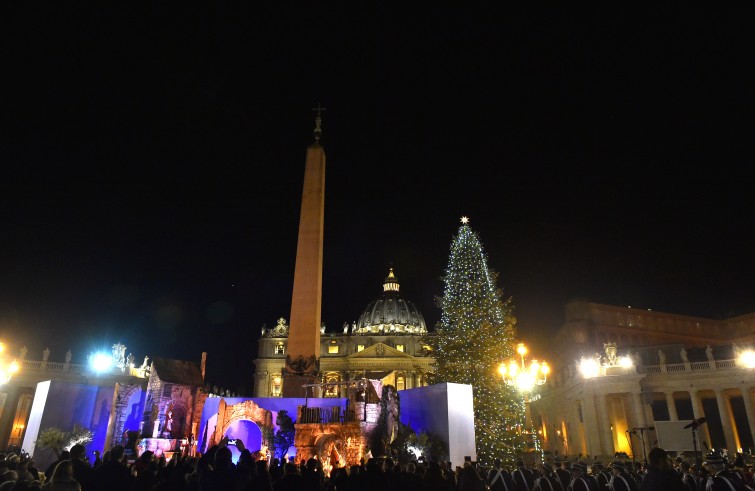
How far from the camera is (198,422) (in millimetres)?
25312

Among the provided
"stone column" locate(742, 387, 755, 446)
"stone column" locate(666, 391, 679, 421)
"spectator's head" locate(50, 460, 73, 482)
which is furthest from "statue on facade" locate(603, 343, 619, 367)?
"spectator's head" locate(50, 460, 73, 482)

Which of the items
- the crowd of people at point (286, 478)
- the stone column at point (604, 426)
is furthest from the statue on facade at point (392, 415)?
the stone column at point (604, 426)

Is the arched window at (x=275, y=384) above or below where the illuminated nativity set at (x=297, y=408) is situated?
above

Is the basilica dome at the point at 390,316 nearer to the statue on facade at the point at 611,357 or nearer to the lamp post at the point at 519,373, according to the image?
the statue on facade at the point at 611,357

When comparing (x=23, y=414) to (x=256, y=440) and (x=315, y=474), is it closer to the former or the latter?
(x=256, y=440)

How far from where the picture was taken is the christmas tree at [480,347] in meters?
20.8

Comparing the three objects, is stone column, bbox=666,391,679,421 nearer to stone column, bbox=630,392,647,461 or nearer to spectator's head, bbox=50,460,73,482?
stone column, bbox=630,392,647,461

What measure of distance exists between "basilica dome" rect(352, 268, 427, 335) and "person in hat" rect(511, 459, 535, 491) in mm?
100879

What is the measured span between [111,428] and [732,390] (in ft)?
164

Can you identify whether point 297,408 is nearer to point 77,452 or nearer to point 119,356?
point 77,452

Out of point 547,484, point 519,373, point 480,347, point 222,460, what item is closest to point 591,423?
point 519,373

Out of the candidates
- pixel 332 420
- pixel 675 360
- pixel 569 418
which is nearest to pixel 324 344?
pixel 569 418

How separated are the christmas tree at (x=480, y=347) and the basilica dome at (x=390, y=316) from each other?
294 ft

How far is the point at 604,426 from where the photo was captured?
42969 mm
